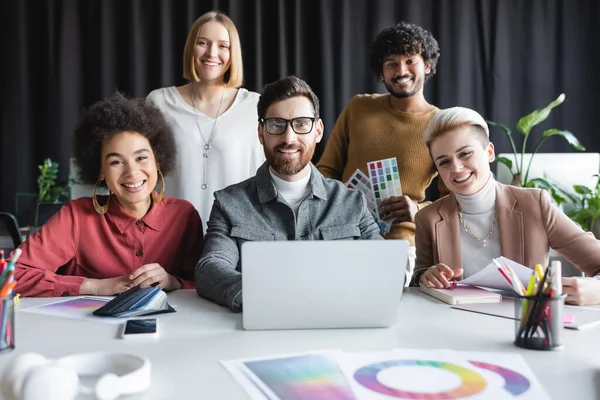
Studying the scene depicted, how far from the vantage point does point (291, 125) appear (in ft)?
5.34

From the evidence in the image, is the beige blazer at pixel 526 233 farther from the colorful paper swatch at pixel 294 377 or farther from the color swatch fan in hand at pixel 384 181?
the colorful paper swatch at pixel 294 377

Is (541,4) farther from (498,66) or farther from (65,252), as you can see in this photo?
(65,252)

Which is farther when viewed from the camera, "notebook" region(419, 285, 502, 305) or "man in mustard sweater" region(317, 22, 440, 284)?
"man in mustard sweater" region(317, 22, 440, 284)

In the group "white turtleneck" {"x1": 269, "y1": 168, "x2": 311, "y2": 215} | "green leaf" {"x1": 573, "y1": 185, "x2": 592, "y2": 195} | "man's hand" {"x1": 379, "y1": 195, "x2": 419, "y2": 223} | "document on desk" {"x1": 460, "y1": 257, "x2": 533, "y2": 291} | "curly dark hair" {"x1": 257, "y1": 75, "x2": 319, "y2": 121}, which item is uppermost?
"curly dark hair" {"x1": 257, "y1": 75, "x2": 319, "y2": 121}

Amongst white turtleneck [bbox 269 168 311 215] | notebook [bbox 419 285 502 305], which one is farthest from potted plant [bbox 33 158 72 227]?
notebook [bbox 419 285 502 305]

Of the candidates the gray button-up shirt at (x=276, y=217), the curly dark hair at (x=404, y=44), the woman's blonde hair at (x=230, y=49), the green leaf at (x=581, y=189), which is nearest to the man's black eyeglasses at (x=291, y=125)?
the gray button-up shirt at (x=276, y=217)

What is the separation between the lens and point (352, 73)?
4.23m

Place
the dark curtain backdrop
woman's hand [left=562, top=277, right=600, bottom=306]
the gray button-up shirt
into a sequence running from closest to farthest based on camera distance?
1. woman's hand [left=562, top=277, right=600, bottom=306]
2. the gray button-up shirt
3. the dark curtain backdrop

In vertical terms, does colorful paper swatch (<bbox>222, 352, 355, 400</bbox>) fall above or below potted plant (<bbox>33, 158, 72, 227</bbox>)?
below

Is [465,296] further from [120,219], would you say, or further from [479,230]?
[120,219]

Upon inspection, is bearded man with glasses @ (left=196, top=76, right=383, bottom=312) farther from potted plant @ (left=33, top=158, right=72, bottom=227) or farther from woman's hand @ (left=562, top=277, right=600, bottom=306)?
potted plant @ (left=33, top=158, right=72, bottom=227)

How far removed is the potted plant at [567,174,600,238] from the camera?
320 centimetres

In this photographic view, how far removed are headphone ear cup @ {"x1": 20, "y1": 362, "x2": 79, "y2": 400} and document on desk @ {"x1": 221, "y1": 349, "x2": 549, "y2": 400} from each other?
0.74 ft

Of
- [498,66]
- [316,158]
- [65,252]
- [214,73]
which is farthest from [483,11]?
[65,252]
